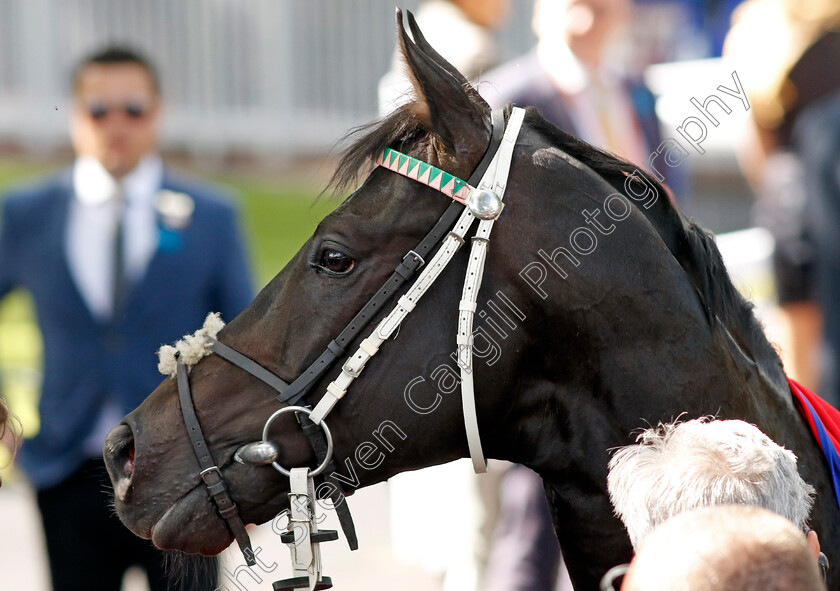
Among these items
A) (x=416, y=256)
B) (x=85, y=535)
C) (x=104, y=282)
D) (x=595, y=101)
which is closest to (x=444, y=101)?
(x=416, y=256)

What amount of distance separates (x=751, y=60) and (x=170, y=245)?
278 cm

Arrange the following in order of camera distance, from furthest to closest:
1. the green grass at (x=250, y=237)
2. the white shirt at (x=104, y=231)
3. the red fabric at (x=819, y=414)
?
the green grass at (x=250, y=237) → the white shirt at (x=104, y=231) → the red fabric at (x=819, y=414)

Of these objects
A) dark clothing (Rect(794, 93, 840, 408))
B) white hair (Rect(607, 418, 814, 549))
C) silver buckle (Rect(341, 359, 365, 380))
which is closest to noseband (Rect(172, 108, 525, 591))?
silver buckle (Rect(341, 359, 365, 380))

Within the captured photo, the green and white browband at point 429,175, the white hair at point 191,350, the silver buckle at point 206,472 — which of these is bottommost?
the silver buckle at point 206,472

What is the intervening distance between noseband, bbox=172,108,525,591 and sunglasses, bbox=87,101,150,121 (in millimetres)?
1931

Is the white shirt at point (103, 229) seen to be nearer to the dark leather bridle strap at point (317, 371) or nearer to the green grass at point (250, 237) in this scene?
the dark leather bridle strap at point (317, 371)

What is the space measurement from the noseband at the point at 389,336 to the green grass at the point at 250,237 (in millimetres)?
4599

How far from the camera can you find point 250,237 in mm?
9422

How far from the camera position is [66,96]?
431 inches

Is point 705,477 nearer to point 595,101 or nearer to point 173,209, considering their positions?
point 595,101

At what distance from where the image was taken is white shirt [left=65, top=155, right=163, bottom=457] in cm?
352

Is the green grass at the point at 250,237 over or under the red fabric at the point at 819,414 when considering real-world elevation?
over

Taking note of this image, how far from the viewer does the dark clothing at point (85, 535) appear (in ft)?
11.1

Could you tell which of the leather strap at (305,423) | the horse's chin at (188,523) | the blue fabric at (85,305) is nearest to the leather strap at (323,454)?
the leather strap at (305,423)
